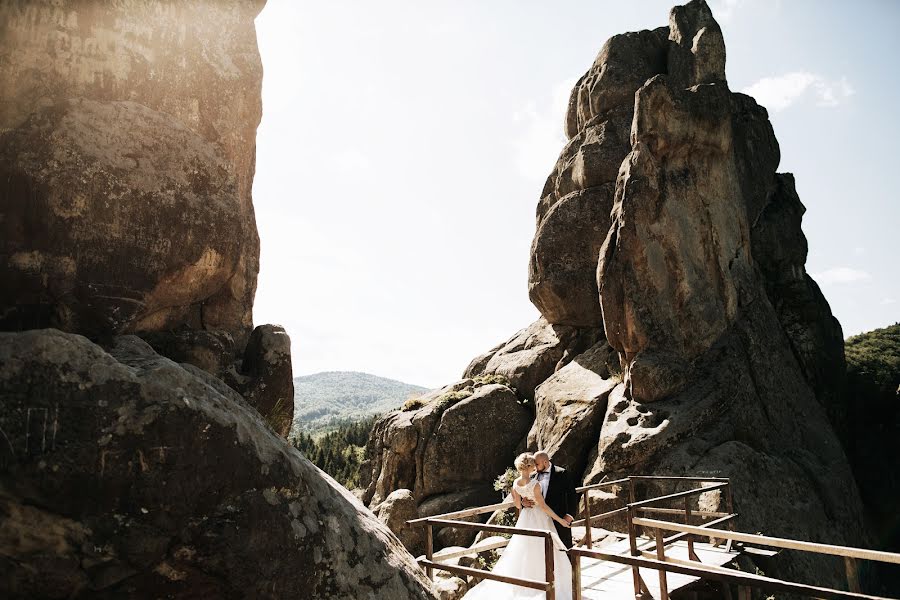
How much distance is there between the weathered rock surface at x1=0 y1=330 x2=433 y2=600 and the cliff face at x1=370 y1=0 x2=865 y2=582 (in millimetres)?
13502

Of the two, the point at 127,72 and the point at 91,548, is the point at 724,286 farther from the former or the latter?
the point at 91,548

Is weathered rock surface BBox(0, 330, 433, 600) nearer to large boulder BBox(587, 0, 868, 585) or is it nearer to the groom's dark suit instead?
the groom's dark suit

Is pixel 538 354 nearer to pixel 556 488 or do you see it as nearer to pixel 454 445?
pixel 454 445

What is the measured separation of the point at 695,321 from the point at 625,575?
11422 mm

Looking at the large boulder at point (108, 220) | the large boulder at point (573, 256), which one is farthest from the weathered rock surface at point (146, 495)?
the large boulder at point (573, 256)

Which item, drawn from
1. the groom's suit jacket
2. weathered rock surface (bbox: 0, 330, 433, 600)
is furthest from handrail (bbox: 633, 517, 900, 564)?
weathered rock surface (bbox: 0, 330, 433, 600)

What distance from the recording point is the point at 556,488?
891cm

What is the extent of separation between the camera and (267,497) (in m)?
5.07

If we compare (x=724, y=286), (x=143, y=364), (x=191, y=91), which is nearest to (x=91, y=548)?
(x=143, y=364)

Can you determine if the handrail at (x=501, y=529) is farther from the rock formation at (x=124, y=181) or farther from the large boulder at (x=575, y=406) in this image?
the large boulder at (x=575, y=406)

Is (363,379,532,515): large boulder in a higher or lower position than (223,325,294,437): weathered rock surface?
lower

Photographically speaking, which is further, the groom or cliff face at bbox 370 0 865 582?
cliff face at bbox 370 0 865 582

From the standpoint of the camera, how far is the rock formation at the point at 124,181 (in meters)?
6.04

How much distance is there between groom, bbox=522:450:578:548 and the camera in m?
8.83
